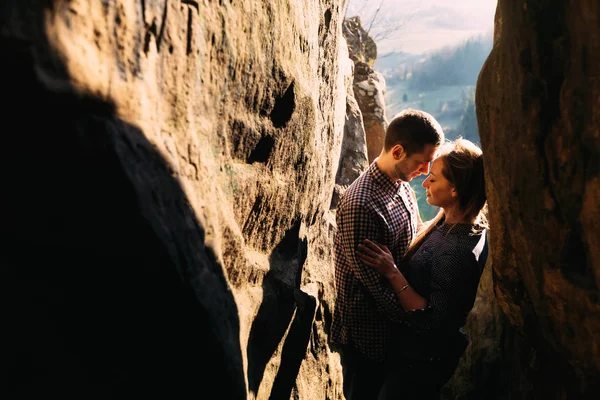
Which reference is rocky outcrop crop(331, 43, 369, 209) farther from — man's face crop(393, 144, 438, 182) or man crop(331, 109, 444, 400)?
man's face crop(393, 144, 438, 182)

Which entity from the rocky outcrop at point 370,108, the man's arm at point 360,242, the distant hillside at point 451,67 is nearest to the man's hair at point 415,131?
the man's arm at point 360,242

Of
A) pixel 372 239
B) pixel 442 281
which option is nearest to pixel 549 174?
pixel 442 281

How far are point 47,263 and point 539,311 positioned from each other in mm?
2544

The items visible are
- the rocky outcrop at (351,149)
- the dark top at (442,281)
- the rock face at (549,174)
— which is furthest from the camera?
the rocky outcrop at (351,149)

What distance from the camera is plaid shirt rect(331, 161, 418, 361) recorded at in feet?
11.5

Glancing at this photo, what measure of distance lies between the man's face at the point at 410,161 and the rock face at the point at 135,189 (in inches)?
48.3

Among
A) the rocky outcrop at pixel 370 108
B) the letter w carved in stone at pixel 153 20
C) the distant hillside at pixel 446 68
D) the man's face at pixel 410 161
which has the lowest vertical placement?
the distant hillside at pixel 446 68

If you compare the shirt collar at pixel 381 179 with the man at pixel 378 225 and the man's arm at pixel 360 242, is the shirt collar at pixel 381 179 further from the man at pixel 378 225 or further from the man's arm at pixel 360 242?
the man's arm at pixel 360 242

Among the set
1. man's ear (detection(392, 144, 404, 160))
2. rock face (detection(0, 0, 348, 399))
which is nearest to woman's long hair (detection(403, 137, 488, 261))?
man's ear (detection(392, 144, 404, 160))

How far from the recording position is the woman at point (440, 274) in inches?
130

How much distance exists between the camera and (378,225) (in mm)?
3561

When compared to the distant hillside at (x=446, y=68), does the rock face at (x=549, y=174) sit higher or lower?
higher

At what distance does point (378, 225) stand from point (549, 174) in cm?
140

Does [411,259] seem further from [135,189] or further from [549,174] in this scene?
[135,189]
